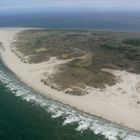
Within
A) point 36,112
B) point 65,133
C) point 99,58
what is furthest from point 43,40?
point 65,133

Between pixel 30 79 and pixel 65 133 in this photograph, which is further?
pixel 30 79

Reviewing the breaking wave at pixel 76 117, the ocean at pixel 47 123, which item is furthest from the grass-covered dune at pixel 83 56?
the ocean at pixel 47 123

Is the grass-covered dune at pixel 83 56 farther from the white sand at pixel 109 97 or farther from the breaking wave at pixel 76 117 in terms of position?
the breaking wave at pixel 76 117

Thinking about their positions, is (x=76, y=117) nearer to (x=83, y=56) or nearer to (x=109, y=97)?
(x=109, y=97)

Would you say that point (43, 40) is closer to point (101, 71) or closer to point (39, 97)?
point (101, 71)


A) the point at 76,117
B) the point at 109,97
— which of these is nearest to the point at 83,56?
the point at 109,97

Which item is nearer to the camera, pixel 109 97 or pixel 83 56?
pixel 109 97

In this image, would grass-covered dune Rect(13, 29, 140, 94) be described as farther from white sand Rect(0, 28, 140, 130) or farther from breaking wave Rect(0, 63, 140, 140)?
breaking wave Rect(0, 63, 140, 140)
